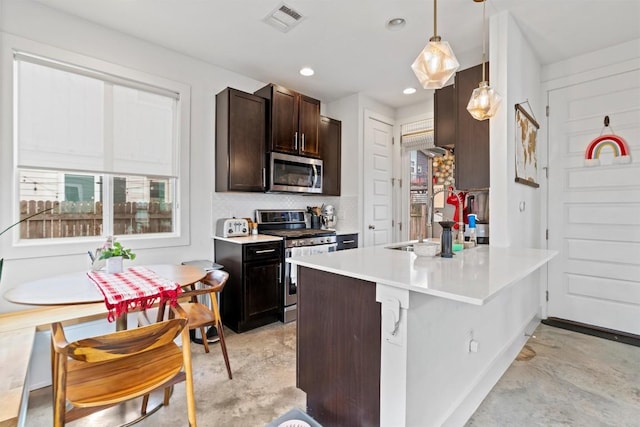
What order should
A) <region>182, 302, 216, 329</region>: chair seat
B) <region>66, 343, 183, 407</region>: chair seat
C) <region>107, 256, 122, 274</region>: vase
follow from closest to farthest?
1. <region>66, 343, 183, 407</region>: chair seat
2. <region>107, 256, 122, 274</region>: vase
3. <region>182, 302, 216, 329</region>: chair seat

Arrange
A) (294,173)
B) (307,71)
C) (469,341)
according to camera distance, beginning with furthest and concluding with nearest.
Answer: (294,173)
(307,71)
(469,341)

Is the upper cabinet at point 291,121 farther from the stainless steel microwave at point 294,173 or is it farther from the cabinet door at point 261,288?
the cabinet door at point 261,288

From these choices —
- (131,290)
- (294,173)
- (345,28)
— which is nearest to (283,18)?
(345,28)

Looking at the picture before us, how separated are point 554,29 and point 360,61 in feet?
5.78

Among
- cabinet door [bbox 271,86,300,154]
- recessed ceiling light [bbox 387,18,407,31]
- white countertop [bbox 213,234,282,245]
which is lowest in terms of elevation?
white countertop [bbox 213,234,282,245]

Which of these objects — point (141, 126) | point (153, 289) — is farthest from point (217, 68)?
point (153, 289)

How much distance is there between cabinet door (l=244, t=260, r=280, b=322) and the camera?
3008mm

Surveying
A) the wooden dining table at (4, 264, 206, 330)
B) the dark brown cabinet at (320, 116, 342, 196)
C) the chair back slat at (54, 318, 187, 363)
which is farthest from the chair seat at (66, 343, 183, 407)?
the dark brown cabinet at (320, 116, 342, 196)

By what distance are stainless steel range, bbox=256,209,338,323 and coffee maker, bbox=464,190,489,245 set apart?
161 centimetres

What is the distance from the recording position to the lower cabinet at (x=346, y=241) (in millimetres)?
3885

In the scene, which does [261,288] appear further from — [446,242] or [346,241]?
[446,242]

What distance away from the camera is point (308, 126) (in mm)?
3869

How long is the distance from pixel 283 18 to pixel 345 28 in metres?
0.56

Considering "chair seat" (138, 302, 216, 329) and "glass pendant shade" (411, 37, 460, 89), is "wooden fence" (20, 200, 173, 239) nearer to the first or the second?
"chair seat" (138, 302, 216, 329)
